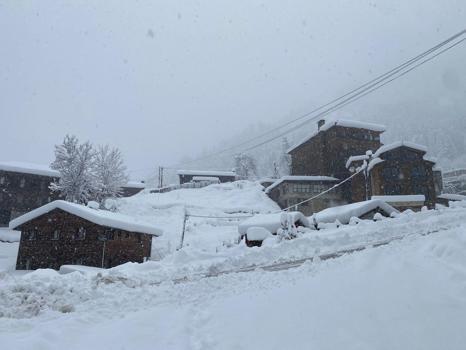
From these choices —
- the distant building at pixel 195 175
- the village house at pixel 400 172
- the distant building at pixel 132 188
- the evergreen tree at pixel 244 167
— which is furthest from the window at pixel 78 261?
the evergreen tree at pixel 244 167

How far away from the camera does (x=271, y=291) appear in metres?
7.64

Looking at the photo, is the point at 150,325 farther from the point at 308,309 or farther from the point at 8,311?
the point at 8,311

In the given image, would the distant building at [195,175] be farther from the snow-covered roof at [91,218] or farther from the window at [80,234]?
the window at [80,234]

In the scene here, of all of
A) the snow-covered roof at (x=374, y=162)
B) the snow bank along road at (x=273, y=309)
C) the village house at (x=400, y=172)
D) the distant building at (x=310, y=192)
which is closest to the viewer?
the snow bank along road at (x=273, y=309)

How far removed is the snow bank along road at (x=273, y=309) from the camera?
474 cm

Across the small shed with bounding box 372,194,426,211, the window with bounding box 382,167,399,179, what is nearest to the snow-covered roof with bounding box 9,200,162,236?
the small shed with bounding box 372,194,426,211

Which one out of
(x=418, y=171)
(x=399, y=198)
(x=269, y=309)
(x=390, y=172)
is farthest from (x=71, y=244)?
(x=418, y=171)

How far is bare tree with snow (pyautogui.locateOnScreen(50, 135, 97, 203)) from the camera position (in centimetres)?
3984

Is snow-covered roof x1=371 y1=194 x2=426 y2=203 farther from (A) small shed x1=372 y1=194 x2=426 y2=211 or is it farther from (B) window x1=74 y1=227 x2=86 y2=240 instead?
(B) window x1=74 y1=227 x2=86 y2=240

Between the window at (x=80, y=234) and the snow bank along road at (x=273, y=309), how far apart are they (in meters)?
15.9

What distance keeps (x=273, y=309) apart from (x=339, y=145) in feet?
135

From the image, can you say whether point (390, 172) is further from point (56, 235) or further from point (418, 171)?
point (56, 235)

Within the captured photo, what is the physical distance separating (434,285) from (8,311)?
8.24 m

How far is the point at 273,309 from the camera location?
20.9ft
